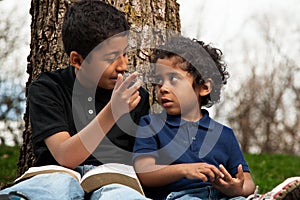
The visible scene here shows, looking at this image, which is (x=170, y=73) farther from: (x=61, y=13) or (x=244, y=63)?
(x=244, y=63)

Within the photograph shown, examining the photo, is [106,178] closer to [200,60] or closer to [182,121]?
[182,121]

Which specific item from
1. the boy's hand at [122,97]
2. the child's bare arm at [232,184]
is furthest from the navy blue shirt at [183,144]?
the boy's hand at [122,97]

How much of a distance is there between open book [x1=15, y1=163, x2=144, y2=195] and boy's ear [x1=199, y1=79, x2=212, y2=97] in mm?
652

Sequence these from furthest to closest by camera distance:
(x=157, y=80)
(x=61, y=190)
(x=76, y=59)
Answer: (x=157, y=80), (x=76, y=59), (x=61, y=190)

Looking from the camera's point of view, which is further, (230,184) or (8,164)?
(8,164)

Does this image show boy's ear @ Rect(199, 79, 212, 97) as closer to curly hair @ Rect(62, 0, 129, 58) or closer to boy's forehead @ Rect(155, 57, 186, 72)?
boy's forehead @ Rect(155, 57, 186, 72)

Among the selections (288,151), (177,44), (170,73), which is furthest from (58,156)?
(288,151)

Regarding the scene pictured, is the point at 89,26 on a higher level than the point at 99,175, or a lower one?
higher

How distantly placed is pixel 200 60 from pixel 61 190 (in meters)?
1.07

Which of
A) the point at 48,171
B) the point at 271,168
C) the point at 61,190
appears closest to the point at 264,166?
Result: the point at 271,168

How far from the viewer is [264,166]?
23.9 ft

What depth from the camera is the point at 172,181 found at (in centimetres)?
255

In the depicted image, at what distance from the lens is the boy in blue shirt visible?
2.54 metres

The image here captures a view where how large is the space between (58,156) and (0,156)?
470 cm
